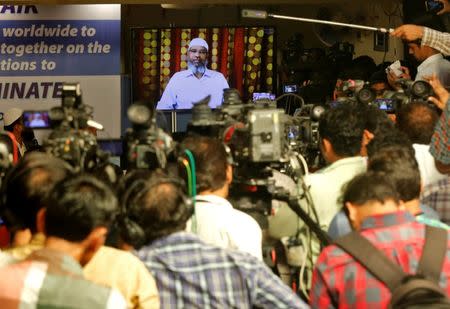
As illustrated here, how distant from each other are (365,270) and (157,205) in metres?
0.56

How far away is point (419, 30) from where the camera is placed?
4.58 m

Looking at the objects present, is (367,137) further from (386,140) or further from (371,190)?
(371,190)

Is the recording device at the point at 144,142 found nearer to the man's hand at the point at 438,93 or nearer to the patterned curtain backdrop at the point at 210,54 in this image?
the man's hand at the point at 438,93

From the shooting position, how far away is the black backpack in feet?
7.05

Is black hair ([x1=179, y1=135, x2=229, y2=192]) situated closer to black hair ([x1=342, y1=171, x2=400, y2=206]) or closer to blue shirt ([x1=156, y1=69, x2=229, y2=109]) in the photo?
black hair ([x1=342, y1=171, x2=400, y2=206])

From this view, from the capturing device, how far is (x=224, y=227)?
107 inches

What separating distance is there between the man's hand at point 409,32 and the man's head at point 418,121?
2.18 ft

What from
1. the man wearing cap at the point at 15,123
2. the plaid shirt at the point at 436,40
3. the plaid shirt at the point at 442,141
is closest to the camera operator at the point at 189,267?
the plaid shirt at the point at 442,141

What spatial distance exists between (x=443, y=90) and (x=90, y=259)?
240cm

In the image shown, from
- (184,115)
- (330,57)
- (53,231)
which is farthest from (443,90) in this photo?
(330,57)

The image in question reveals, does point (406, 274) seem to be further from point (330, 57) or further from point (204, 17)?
point (204, 17)

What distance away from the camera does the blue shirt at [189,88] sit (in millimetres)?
7074

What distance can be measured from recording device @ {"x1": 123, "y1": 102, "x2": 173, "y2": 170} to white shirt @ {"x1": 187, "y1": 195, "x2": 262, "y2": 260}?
0.67ft

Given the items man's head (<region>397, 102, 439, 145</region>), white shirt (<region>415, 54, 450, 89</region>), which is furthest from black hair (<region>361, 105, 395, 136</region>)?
white shirt (<region>415, 54, 450, 89</region>)
